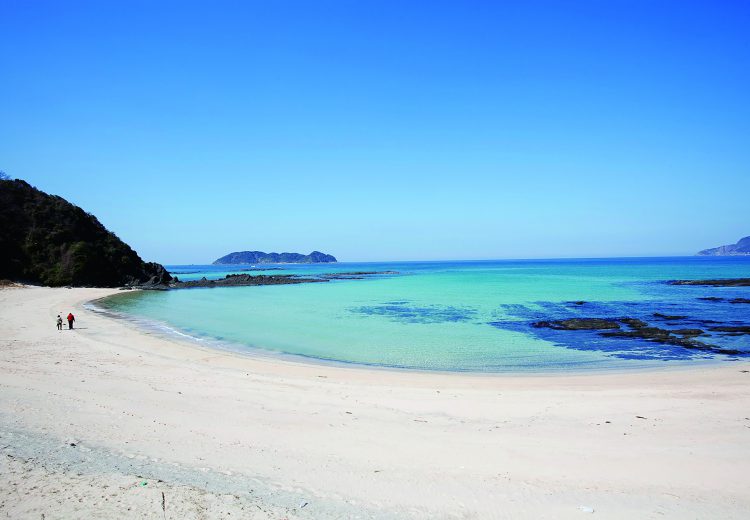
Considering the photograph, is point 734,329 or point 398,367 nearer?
point 398,367

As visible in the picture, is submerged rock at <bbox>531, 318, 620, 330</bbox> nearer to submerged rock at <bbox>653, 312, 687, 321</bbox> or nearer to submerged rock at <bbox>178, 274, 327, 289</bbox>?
submerged rock at <bbox>653, 312, 687, 321</bbox>

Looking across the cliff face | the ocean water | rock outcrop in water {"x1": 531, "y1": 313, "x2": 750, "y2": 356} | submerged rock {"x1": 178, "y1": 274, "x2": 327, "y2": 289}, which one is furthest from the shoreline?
submerged rock {"x1": 178, "y1": 274, "x2": 327, "y2": 289}

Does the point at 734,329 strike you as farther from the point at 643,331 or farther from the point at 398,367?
the point at 398,367

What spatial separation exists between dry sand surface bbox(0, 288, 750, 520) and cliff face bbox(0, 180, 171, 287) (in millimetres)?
50015

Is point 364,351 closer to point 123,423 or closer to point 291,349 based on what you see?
point 291,349

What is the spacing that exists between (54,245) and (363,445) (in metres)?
64.5

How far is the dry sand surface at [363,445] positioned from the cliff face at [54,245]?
1969 inches

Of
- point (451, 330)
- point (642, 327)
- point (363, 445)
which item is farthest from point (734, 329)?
point (363, 445)

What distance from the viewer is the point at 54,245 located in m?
56.7

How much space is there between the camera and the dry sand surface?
5.30 meters

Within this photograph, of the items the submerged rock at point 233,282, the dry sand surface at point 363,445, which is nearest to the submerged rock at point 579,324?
the dry sand surface at point 363,445

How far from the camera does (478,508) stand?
529 centimetres

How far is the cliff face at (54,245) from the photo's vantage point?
52.6 meters

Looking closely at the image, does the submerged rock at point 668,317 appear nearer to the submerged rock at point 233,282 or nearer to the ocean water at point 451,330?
the ocean water at point 451,330
